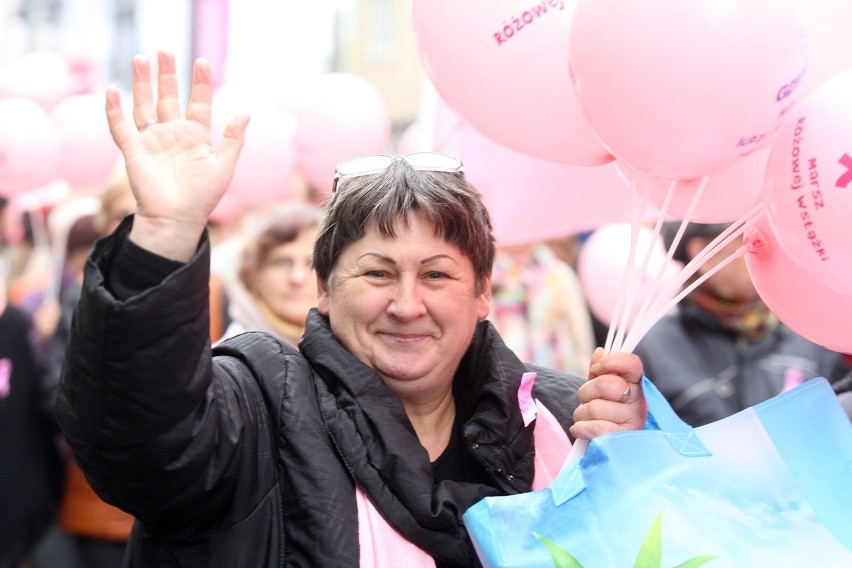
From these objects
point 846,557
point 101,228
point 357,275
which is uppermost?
point 357,275

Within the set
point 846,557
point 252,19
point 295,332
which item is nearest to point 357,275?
point 846,557

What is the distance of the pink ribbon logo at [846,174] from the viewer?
1.97 m

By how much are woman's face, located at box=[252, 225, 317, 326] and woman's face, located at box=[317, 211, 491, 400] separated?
1817 mm

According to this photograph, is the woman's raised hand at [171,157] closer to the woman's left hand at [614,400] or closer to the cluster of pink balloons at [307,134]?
the woman's left hand at [614,400]

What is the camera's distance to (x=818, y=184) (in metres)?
2.00

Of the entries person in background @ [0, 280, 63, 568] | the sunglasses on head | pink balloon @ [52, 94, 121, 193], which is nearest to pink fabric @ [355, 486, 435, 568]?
the sunglasses on head

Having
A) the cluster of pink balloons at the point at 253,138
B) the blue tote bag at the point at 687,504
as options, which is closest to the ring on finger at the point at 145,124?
the blue tote bag at the point at 687,504

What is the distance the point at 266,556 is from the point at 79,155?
149 inches

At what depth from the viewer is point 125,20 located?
10.7 metres

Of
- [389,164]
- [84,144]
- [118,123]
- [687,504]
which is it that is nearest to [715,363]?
[389,164]

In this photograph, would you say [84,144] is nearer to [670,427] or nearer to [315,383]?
[315,383]

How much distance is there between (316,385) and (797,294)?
3.04 ft

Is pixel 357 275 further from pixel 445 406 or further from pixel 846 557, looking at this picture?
pixel 846 557

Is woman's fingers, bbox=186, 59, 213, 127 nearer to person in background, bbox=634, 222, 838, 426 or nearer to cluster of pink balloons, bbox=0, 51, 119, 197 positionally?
person in background, bbox=634, 222, 838, 426
